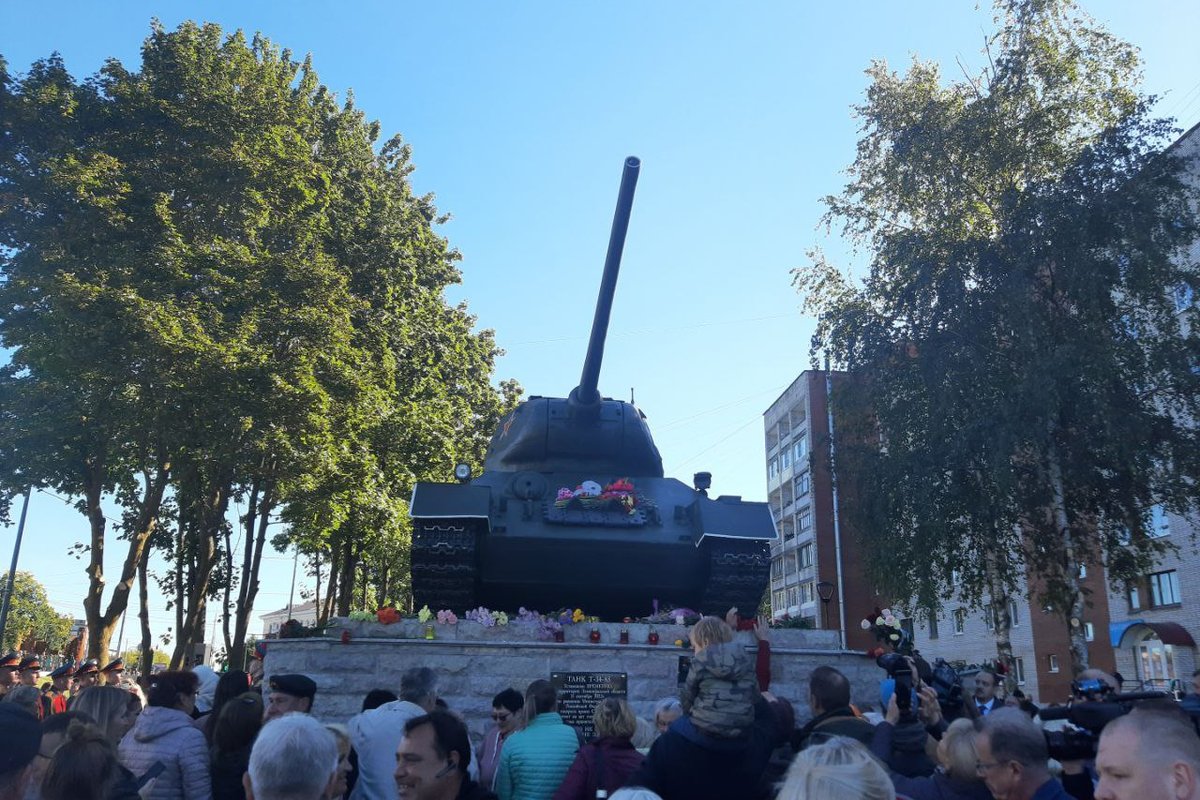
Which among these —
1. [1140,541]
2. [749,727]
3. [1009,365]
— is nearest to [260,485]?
[1009,365]

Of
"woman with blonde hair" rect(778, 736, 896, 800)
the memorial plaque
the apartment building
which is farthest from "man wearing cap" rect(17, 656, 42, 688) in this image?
the apartment building

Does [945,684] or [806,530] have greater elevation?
[806,530]

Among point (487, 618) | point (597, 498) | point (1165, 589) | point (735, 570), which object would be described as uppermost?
point (1165, 589)

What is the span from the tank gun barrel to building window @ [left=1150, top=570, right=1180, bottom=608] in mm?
22094

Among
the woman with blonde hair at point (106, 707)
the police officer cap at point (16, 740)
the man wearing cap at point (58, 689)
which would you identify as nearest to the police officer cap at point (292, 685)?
the woman with blonde hair at point (106, 707)

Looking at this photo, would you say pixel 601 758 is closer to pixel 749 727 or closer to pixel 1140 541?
pixel 749 727

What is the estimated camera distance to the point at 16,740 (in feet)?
10.2

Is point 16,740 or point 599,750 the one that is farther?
point 599,750

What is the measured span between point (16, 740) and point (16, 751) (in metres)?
0.03

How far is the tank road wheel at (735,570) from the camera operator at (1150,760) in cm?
896

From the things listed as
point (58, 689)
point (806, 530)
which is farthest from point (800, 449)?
point (58, 689)

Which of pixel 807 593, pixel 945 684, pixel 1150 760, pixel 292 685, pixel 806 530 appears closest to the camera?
pixel 1150 760

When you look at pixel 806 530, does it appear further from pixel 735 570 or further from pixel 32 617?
pixel 32 617

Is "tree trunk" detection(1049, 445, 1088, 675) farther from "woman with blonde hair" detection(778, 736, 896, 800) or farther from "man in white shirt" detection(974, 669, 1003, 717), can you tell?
"woman with blonde hair" detection(778, 736, 896, 800)
